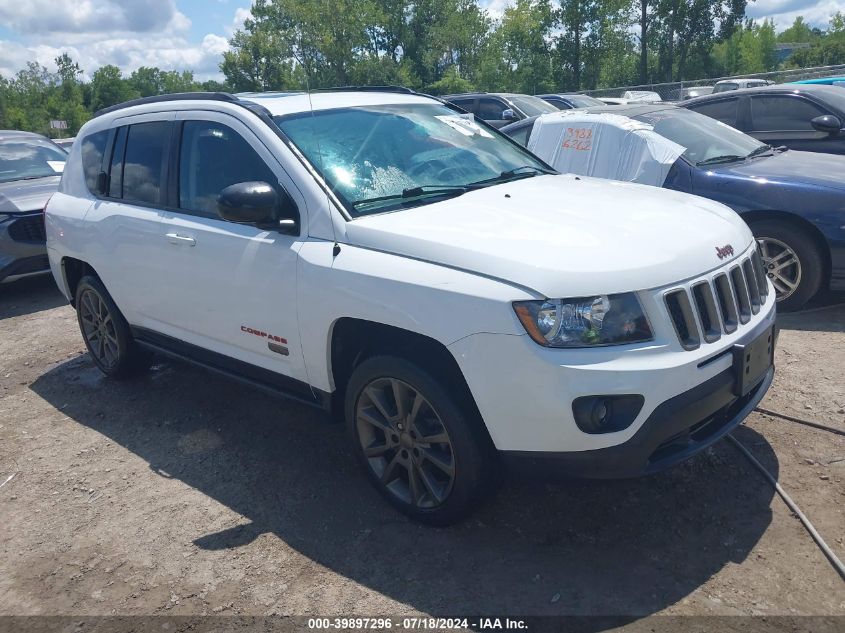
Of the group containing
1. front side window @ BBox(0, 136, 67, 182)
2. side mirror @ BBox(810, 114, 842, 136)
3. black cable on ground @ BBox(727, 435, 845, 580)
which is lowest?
black cable on ground @ BBox(727, 435, 845, 580)

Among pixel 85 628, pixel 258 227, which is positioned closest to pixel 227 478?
pixel 85 628

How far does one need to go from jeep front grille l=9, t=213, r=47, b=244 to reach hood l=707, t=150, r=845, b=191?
6850 mm

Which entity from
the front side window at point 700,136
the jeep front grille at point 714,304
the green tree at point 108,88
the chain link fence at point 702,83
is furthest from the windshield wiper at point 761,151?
the green tree at point 108,88

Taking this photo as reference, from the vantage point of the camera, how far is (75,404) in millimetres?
5223

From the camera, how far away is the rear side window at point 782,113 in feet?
24.4

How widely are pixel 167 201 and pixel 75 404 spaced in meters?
1.87

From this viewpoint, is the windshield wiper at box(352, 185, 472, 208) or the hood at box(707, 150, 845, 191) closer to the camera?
the windshield wiper at box(352, 185, 472, 208)

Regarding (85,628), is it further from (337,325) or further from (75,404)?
(75,404)

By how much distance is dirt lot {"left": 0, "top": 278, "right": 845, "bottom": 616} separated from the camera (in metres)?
2.86

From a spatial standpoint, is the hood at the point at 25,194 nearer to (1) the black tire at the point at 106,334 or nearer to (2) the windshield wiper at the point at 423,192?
(1) the black tire at the point at 106,334

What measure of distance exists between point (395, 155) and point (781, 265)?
11.3ft

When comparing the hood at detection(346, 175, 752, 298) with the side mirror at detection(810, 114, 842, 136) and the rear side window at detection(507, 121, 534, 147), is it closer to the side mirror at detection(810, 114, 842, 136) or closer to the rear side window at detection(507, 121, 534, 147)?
the rear side window at detection(507, 121, 534, 147)

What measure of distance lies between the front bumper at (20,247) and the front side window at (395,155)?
212 inches

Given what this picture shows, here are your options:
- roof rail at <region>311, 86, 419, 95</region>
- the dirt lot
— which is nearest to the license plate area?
the dirt lot
